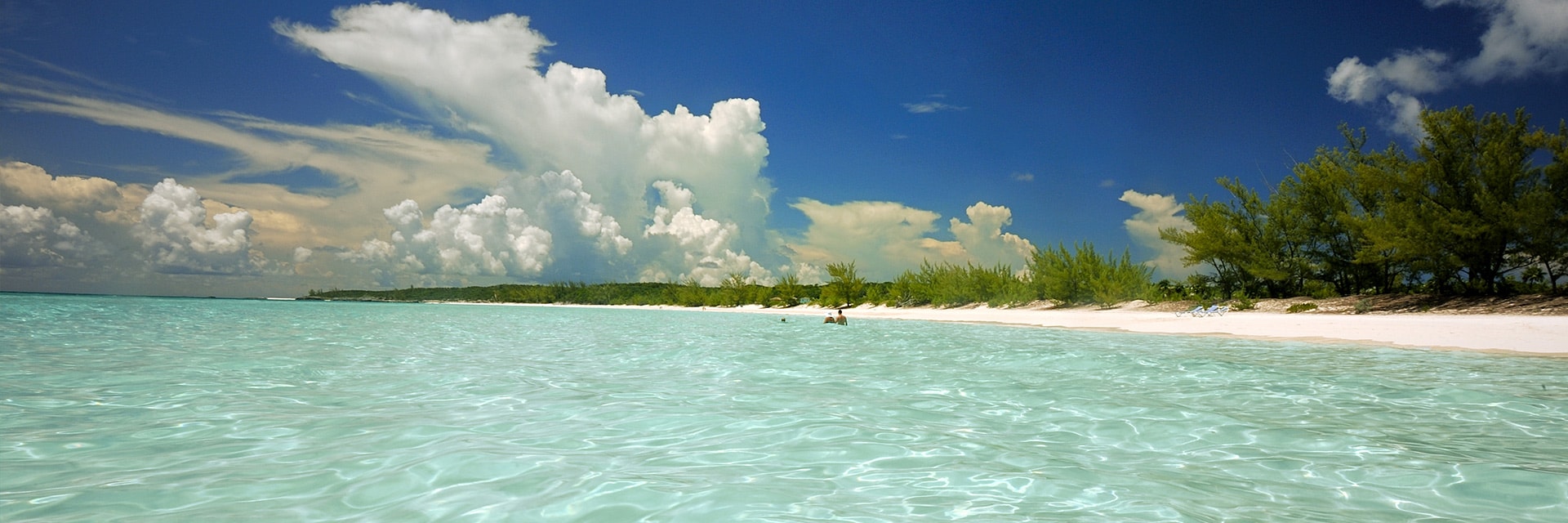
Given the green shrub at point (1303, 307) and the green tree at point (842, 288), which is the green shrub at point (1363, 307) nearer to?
the green shrub at point (1303, 307)

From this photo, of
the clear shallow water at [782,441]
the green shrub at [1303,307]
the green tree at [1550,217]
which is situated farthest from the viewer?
the green shrub at [1303,307]

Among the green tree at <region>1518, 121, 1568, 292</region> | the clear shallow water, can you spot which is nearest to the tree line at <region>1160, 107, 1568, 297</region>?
the green tree at <region>1518, 121, 1568, 292</region>

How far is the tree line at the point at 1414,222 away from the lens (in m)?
23.5

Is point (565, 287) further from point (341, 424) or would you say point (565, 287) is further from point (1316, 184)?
point (341, 424)

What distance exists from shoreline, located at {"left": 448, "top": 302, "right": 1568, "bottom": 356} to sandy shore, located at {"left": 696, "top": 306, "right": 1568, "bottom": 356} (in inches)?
0.5

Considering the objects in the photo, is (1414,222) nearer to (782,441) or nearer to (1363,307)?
(1363,307)

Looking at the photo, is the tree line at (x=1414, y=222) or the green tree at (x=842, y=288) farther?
the green tree at (x=842, y=288)

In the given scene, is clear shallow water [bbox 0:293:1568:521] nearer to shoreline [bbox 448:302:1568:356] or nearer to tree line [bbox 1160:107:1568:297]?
shoreline [bbox 448:302:1568:356]

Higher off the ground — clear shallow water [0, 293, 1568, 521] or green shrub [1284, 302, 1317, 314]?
green shrub [1284, 302, 1317, 314]

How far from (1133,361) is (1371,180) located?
77.0ft

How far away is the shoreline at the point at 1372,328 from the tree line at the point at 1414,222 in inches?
121

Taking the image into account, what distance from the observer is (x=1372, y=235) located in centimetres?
2611

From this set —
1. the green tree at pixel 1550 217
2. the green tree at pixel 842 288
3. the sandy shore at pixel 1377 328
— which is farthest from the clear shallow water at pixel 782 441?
the green tree at pixel 842 288

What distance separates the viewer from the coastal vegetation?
77.7 feet
